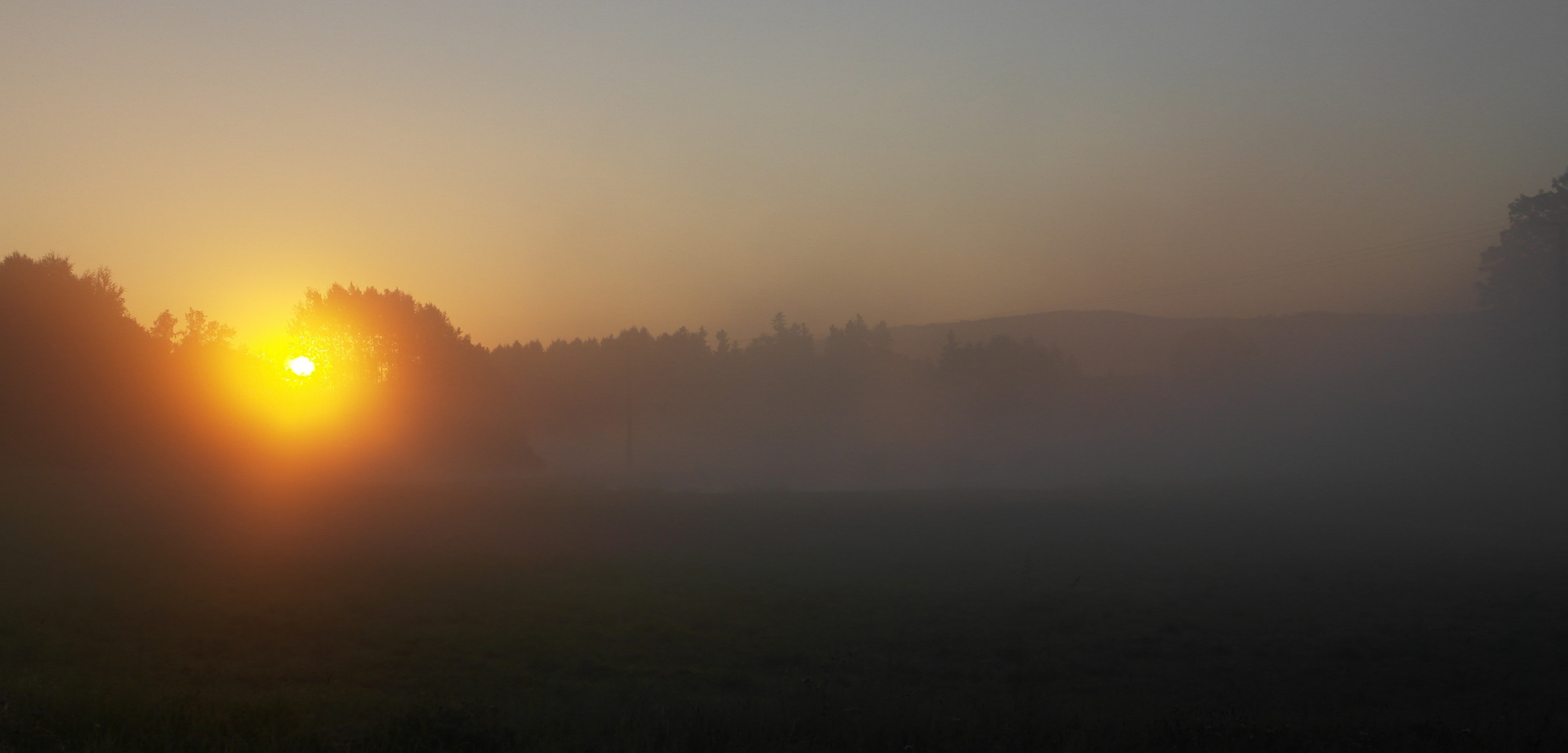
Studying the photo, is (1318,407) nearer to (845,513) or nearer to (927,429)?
(927,429)

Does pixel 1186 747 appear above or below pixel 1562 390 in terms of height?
below

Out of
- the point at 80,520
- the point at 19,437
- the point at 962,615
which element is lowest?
the point at 962,615

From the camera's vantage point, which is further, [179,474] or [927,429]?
[927,429]

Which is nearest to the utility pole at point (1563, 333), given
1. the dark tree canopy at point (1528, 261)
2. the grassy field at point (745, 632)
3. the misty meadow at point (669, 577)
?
the misty meadow at point (669, 577)

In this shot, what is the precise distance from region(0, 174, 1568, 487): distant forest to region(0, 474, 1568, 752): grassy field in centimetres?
1364

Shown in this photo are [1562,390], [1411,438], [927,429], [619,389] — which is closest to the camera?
[1562,390]

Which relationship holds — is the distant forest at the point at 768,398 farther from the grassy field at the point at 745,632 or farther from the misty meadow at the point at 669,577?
the grassy field at the point at 745,632

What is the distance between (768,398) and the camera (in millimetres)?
119875

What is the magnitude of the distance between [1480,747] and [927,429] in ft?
362

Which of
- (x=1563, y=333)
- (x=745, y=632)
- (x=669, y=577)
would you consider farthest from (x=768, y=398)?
(x=745, y=632)

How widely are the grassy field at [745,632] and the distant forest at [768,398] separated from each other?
13640 mm

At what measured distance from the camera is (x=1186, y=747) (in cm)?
930

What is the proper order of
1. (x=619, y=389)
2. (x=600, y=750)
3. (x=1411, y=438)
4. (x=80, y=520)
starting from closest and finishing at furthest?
(x=600, y=750) < (x=80, y=520) < (x=1411, y=438) < (x=619, y=389)

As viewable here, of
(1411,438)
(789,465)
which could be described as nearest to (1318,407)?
(1411,438)
